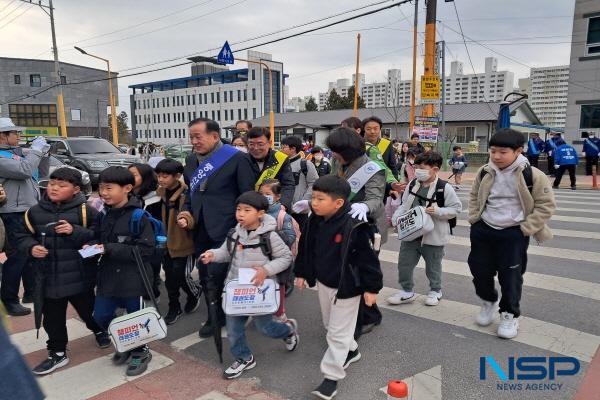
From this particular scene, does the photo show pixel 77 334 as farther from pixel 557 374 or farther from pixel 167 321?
pixel 557 374

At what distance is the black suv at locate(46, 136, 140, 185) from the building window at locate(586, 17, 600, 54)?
24.1 meters

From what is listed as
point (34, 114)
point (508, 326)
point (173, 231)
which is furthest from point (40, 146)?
point (34, 114)

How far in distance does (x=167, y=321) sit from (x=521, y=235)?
3.39m

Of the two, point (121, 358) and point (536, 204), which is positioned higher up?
point (536, 204)

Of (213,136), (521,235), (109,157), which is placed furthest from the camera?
(109,157)

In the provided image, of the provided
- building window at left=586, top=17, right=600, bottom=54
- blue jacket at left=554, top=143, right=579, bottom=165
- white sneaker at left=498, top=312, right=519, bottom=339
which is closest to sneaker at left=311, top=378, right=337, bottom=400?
white sneaker at left=498, top=312, right=519, bottom=339

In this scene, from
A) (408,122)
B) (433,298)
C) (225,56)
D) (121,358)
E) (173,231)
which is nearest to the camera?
(121,358)

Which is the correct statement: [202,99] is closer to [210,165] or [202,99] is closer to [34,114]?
[34,114]

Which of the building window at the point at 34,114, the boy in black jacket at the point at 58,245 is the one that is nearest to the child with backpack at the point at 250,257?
the boy in black jacket at the point at 58,245

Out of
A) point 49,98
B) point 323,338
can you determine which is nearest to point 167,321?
point 323,338

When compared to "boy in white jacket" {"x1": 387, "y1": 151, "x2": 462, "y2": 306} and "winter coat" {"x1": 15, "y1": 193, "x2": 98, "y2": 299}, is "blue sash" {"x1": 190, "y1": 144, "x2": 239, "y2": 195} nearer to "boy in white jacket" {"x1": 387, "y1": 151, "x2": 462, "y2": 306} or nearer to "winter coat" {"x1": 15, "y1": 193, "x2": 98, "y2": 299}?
"winter coat" {"x1": 15, "y1": 193, "x2": 98, "y2": 299}

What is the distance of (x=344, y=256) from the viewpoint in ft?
9.40

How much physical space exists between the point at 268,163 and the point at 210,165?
0.78m

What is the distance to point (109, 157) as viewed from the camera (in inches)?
568
